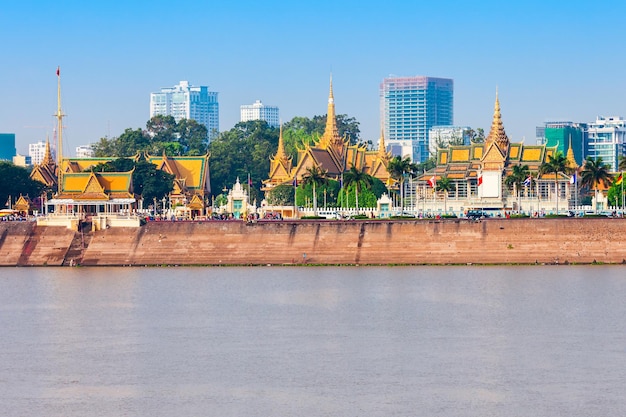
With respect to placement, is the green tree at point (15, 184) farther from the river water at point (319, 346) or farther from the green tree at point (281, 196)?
the river water at point (319, 346)

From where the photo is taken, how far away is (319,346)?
64.5m

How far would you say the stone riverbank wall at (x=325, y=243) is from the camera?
10819cm

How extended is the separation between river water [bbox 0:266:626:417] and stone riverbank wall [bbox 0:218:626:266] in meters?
10.3

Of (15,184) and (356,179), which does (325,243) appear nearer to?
(356,179)

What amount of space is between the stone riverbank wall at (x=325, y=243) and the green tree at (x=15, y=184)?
30633 millimetres

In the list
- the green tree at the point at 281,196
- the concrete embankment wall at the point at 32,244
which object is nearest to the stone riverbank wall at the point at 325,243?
the concrete embankment wall at the point at 32,244

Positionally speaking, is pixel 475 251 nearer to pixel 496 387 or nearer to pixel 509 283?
pixel 509 283

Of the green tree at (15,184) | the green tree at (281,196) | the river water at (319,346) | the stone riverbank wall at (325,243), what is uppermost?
the green tree at (15,184)

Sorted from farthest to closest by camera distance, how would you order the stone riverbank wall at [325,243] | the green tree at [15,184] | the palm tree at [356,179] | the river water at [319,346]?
the green tree at [15,184] → the palm tree at [356,179] → the stone riverbank wall at [325,243] → the river water at [319,346]

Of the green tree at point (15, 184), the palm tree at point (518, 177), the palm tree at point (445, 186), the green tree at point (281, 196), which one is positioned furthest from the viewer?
the green tree at point (281, 196)

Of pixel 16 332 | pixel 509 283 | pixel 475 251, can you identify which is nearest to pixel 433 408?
pixel 16 332

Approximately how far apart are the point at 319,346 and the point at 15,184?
96.0 meters

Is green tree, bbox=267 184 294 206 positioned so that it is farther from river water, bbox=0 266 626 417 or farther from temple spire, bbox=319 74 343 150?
river water, bbox=0 266 626 417

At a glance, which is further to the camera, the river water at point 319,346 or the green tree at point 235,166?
the green tree at point 235,166
